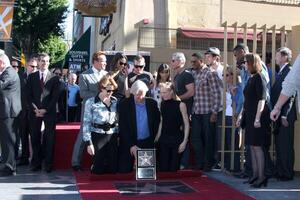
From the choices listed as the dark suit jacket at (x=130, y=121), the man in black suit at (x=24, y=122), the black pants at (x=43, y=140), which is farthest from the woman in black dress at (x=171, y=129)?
the man in black suit at (x=24, y=122)

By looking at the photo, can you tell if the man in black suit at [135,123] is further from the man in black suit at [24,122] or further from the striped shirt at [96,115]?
the man in black suit at [24,122]

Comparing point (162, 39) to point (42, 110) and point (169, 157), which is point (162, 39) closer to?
point (42, 110)

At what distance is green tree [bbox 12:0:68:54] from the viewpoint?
33.4 m

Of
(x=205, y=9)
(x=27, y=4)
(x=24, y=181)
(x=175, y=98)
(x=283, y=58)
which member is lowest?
(x=24, y=181)

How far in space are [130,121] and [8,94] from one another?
1.95m

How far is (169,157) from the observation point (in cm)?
823

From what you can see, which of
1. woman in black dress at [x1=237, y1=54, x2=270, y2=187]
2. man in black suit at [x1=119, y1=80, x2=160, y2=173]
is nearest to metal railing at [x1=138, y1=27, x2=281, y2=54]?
man in black suit at [x1=119, y1=80, x2=160, y2=173]

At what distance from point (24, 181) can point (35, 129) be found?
124 centimetres

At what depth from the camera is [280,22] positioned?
17.6 meters

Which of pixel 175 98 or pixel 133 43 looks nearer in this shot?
pixel 175 98

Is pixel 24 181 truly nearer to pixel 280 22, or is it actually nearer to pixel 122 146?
pixel 122 146

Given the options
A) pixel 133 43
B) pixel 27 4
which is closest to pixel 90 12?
pixel 133 43

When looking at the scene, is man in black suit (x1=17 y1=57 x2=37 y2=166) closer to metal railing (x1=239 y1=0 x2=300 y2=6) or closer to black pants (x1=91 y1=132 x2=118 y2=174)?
black pants (x1=91 y1=132 x2=118 y2=174)

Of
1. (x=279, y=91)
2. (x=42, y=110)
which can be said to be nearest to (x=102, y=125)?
(x=42, y=110)
